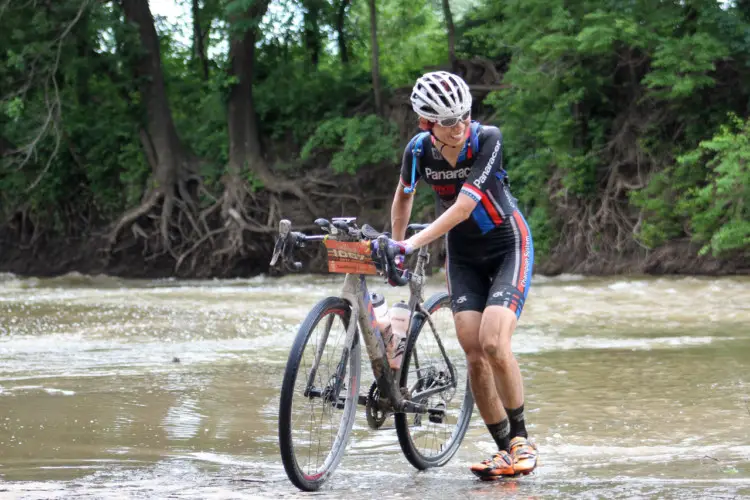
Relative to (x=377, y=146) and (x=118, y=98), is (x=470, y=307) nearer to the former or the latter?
(x=377, y=146)

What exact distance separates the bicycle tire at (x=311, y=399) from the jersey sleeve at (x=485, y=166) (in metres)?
0.80

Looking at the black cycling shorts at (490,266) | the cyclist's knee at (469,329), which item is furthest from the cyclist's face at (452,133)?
the cyclist's knee at (469,329)

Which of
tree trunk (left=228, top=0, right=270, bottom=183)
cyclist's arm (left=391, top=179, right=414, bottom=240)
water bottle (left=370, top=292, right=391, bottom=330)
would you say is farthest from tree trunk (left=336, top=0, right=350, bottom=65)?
water bottle (left=370, top=292, right=391, bottom=330)

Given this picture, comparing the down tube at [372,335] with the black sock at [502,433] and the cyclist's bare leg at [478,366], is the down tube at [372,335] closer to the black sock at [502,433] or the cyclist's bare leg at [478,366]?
the cyclist's bare leg at [478,366]

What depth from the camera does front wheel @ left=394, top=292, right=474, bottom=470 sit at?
18.7 feet

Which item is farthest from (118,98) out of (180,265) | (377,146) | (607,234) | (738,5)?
(738,5)

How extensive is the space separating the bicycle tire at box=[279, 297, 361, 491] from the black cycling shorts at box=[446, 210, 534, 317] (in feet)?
2.03

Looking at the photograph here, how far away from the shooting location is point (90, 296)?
19.4 m

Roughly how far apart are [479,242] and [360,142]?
21.1 meters

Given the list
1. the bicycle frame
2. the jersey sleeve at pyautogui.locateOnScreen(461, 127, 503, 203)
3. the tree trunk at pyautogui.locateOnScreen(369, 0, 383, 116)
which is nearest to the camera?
the bicycle frame

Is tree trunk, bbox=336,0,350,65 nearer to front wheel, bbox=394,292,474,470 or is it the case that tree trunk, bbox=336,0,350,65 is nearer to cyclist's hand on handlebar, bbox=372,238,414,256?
front wheel, bbox=394,292,474,470

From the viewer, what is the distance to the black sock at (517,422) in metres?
5.54

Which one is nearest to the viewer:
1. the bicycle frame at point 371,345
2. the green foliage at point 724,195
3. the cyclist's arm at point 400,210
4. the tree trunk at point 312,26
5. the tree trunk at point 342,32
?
the bicycle frame at point 371,345

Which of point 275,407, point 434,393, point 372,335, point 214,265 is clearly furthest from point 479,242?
point 214,265
